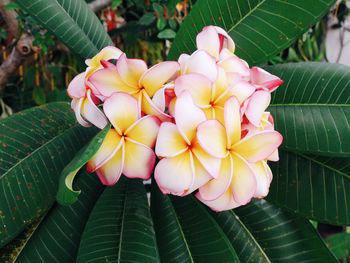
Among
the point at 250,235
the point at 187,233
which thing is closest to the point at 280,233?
the point at 250,235

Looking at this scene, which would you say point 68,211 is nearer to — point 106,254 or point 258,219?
point 106,254

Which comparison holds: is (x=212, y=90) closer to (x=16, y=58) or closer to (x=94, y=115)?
(x=94, y=115)

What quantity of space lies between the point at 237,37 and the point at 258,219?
303 millimetres

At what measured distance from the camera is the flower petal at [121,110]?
21.5 inches

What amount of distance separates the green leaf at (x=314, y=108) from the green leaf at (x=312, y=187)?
0.09 metres

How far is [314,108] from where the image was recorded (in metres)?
0.73

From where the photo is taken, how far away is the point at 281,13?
2.34 ft

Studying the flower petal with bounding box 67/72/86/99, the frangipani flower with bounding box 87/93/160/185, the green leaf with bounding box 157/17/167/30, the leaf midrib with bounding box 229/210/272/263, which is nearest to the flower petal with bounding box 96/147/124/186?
the frangipani flower with bounding box 87/93/160/185

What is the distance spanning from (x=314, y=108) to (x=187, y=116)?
274 millimetres

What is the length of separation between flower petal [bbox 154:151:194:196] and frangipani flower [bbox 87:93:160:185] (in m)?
0.03

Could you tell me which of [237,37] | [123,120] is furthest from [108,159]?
[237,37]

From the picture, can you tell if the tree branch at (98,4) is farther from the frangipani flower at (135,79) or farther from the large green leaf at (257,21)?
the frangipani flower at (135,79)

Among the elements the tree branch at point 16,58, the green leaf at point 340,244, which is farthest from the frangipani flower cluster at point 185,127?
the green leaf at point 340,244

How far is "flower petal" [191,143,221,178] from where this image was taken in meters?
0.53
